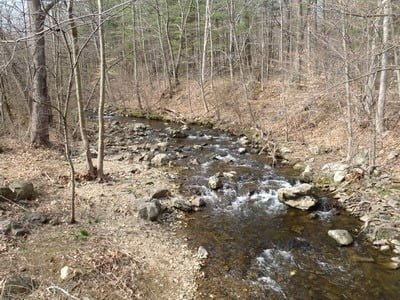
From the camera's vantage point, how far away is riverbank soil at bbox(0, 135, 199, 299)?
5.19 meters

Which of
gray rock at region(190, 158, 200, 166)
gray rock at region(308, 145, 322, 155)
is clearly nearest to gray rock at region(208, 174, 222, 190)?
gray rock at region(190, 158, 200, 166)

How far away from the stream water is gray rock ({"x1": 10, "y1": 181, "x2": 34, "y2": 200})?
3.54 meters

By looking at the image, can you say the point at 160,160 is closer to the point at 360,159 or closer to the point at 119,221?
the point at 119,221

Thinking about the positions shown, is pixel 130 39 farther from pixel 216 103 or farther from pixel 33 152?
pixel 33 152

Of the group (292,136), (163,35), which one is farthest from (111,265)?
(163,35)

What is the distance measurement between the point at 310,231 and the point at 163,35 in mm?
25397

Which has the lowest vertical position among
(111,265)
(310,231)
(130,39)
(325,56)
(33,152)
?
(310,231)

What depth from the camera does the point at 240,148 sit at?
48.6ft

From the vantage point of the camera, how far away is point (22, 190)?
7.42 metres

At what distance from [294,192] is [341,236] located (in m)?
2.17

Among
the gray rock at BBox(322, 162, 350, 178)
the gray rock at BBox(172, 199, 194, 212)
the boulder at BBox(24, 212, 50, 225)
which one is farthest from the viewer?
the gray rock at BBox(322, 162, 350, 178)

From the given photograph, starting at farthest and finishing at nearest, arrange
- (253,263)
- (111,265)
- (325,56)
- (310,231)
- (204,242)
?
1. (325,56)
2. (310,231)
3. (204,242)
4. (253,263)
5. (111,265)

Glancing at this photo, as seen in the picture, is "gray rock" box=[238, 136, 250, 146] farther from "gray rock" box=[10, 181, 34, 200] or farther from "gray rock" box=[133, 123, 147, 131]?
"gray rock" box=[10, 181, 34, 200]

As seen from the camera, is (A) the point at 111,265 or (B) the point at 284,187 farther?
(B) the point at 284,187
